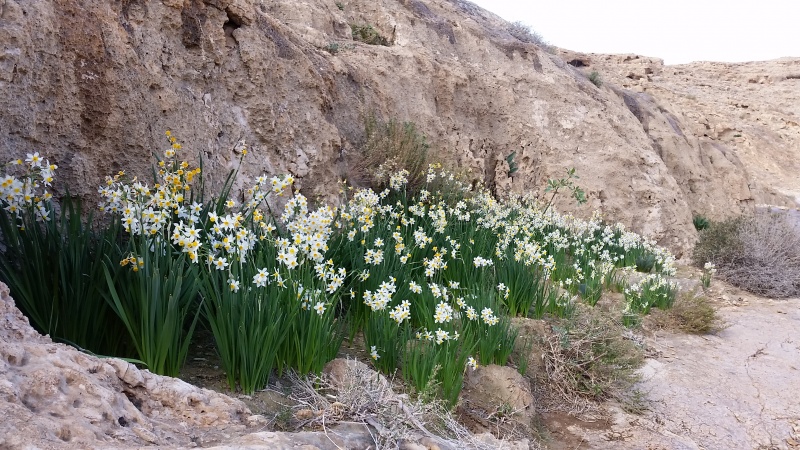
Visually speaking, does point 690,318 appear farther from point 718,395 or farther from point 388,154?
point 388,154

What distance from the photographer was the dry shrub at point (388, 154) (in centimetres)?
713

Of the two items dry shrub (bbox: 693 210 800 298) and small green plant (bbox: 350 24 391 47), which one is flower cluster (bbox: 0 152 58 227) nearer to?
small green plant (bbox: 350 24 391 47)

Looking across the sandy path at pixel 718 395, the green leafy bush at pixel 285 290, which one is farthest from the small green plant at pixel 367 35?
the sandy path at pixel 718 395

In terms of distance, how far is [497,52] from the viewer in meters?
12.3

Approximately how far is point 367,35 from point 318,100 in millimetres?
4380

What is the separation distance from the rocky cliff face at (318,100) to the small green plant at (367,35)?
295 mm

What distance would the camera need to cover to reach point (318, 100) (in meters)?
6.79

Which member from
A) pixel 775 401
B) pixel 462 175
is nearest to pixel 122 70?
pixel 462 175

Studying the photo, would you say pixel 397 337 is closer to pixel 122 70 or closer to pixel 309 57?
pixel 122 70

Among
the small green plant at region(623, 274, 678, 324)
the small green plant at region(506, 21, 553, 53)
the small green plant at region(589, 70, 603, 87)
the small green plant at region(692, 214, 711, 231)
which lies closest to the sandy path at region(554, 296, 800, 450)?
the small green plant at region(623, 274, 678, 324)

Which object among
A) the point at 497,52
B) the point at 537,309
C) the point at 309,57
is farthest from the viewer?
the point at 497,52

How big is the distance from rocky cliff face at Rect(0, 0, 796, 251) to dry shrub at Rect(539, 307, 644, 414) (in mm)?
3134

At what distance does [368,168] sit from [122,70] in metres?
3.32

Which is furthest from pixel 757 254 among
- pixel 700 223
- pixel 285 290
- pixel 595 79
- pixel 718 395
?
pixel 285 290
